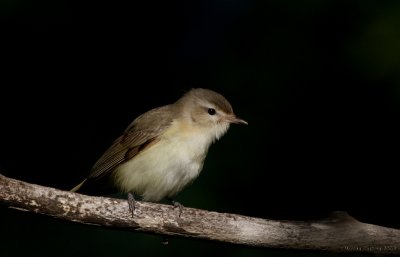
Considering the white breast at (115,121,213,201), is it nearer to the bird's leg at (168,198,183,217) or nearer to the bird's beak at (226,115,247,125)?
the bird's leg at (168,198,183,217)

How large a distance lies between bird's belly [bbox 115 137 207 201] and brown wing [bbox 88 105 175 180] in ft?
0.31

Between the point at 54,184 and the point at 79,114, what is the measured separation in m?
0.58

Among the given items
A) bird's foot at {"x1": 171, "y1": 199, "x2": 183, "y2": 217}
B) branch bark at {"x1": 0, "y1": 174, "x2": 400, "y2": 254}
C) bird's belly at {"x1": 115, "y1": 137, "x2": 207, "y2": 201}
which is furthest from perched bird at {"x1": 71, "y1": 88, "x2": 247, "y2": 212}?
branch bark at {"x1": 0, "y1": 174, "x2": 400, "y2": 254}

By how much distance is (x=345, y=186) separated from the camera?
5.39m

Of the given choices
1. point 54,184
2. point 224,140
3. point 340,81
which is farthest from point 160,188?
point 340,81

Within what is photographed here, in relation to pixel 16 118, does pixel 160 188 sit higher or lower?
lower

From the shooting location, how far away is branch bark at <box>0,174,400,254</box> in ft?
13.9

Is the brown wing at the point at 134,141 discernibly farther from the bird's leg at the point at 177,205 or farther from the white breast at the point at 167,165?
the bird's leg at the point at 177,205

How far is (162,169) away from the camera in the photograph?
4867mm

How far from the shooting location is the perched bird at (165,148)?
4910 millimetres

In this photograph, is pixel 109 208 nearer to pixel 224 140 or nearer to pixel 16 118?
pixel 224 140

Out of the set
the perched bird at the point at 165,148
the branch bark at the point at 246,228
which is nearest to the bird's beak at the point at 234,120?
the perched bird at the point at 165,148

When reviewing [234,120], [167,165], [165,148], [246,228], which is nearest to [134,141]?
[165,148]

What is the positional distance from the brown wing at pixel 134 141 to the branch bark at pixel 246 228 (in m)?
0.82
